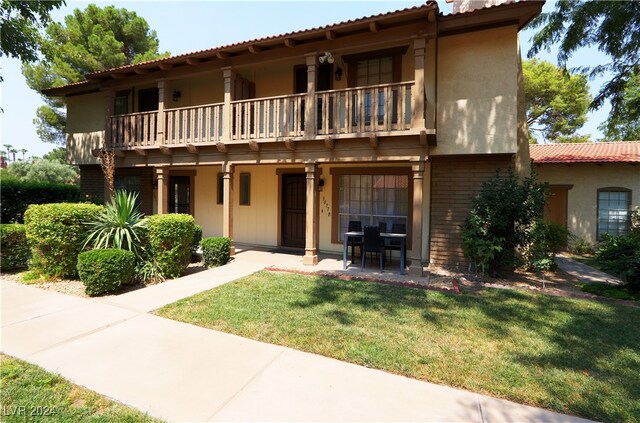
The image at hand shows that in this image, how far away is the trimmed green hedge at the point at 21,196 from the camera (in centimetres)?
1118

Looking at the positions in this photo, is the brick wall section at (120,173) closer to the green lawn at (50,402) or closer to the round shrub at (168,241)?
the round shrub at (168,241)

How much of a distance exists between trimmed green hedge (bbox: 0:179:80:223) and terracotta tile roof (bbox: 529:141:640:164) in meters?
19.2

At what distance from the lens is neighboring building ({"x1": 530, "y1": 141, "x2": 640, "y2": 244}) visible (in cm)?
1166

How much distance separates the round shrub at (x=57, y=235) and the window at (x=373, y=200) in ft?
20.9

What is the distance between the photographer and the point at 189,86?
1117 cm

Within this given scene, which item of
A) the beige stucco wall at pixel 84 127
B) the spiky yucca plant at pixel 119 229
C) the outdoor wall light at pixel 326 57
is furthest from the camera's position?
the beige stucco wall at pixel 84 127

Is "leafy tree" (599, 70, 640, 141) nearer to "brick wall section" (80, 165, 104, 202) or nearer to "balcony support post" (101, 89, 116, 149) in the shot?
"balcony support post" (101, 89, 116, 149)

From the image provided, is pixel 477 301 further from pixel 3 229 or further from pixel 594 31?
pixel 3 229

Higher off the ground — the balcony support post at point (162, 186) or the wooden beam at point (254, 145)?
the wooden beam at point (254, 145)

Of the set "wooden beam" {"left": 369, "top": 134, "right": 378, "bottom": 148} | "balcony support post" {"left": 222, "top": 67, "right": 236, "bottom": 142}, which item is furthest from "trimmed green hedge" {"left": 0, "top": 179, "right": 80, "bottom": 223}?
"wooden beam" {"left": 369, "top": 134, "right": 378, "bottom": 148}

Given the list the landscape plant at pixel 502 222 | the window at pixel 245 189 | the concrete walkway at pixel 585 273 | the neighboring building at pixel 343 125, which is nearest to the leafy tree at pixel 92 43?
the neighboring building at pixel 343 125

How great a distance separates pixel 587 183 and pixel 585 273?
6.11 meters

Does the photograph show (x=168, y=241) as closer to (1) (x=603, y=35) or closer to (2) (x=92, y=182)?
(2) (x=92, y=182)

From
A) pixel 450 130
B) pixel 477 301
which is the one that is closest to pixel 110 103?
pixel 450 130
